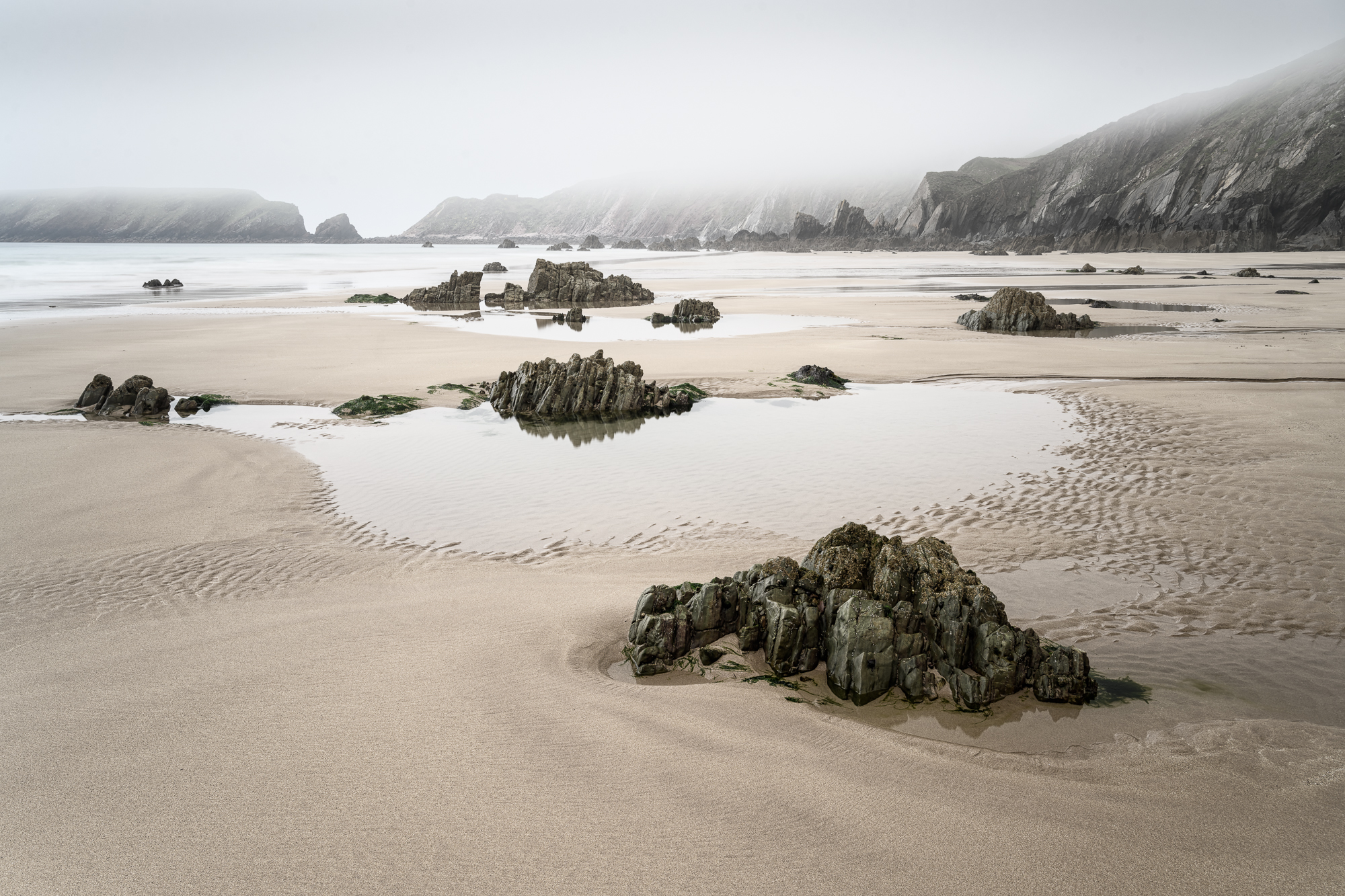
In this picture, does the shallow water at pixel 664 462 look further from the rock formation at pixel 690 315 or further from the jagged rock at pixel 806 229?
the jagged rock at pixel 806 229

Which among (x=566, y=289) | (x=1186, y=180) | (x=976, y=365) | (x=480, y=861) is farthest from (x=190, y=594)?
(x=1186, y=180)

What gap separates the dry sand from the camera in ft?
11.2

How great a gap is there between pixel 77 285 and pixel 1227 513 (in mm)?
67423

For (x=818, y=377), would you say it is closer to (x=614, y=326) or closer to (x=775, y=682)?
(x=775, y=682)

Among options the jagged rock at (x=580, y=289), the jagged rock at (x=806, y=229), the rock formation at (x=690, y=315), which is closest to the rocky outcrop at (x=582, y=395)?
the rock formation at (x=690, y=315)

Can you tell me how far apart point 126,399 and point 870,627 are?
15.5 m

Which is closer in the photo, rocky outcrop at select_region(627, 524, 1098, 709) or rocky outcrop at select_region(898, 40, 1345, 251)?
rocky outcrop at select_region(627, 524, 1098, 709)

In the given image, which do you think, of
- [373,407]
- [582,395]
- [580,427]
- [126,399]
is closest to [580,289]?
[582,395]

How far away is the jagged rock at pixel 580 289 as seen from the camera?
43.1 m

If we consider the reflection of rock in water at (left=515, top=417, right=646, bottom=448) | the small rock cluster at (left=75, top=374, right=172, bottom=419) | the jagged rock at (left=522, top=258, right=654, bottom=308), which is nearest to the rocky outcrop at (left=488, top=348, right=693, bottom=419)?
the reflection of rock in water at (left=515, top=417, right=646, bottom=448)

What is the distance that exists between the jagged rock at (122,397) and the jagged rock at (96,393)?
152 mm

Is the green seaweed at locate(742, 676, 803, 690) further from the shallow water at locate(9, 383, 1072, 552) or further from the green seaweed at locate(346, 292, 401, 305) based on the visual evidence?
the green seaweed at locate(346, 292, 401, 305)

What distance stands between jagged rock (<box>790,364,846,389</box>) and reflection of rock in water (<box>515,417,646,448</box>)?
15.3 feet

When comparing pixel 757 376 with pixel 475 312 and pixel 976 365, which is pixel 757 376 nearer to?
pixel 976 365
